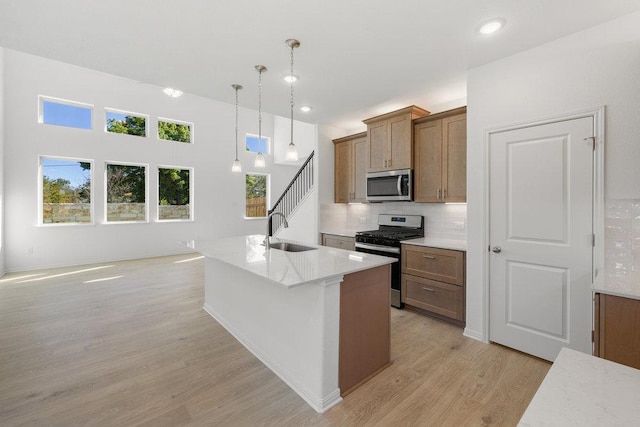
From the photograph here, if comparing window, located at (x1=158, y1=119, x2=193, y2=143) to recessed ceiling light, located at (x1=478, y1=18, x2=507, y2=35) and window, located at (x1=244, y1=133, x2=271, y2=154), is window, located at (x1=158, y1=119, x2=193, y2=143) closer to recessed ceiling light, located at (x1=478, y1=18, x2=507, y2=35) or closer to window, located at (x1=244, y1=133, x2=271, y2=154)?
window, located at (x1=244, y1=133, x2=271, y2=154)

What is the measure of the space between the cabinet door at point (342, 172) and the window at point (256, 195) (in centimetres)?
452

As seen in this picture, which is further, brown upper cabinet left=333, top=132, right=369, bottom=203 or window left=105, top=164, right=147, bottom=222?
window left=105, top=164, right=147, bottom=222

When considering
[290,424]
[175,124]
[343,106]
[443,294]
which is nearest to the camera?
[290,424]

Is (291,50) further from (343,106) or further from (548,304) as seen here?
(548,304)

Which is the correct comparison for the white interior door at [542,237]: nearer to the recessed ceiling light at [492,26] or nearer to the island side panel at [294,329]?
the recessed ceiling light at [492,26]

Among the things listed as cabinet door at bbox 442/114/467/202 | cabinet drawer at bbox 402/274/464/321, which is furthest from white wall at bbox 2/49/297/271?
cabinet drawer at bbox 402/274/464/321

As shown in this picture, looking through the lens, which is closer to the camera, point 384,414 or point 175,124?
point 384,414

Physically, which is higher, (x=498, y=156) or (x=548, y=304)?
(x=498, y=156)

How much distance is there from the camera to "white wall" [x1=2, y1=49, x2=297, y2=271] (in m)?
5.35

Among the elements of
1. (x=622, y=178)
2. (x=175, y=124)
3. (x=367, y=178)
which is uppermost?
(x=175, y=124)

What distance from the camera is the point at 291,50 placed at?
99.7 inches

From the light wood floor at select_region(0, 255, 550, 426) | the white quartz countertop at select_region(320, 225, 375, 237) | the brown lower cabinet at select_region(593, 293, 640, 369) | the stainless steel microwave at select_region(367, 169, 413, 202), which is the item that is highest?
the stainless steel microwave at select_region(367, 169, 413, 202)

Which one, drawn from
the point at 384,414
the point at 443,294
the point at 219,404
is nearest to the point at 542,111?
the point at 443,294

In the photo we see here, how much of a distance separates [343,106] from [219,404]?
3568 mm
